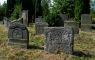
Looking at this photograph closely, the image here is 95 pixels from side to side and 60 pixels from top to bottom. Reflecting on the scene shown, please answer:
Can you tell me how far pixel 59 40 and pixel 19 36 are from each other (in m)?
1.91

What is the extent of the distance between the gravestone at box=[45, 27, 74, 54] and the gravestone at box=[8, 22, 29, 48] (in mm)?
1213

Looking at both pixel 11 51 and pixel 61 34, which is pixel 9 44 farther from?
pixel 61 34

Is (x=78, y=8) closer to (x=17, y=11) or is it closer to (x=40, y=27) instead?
(x=17, y=11)

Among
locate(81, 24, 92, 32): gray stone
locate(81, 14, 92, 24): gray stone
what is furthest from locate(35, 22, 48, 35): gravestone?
locate(81, 24, 92, 32): gray stone

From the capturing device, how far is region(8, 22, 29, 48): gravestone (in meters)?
11.3

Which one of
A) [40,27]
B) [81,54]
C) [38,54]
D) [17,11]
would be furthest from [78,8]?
[38,54]

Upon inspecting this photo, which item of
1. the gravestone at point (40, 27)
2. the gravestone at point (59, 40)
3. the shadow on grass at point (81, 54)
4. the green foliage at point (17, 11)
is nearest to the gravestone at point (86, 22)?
the gravestone at point (40, 27)

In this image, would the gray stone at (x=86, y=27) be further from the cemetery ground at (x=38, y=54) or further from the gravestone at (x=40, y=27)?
the cemetery ground at (x=38, y=54)

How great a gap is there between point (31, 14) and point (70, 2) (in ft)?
20.2

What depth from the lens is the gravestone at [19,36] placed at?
11.3 metres

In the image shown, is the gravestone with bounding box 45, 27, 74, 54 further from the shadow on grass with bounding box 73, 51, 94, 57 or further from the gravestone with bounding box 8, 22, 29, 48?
the gravestone with bounding box 8, 22, 29, 48

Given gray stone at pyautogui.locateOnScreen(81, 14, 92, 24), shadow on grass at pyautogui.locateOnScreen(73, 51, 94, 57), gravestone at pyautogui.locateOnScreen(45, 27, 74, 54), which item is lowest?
shadow on grass at pyautogui.locateOnScreen(73, 51, 94, 57)

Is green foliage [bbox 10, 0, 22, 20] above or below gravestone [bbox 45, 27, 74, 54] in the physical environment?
above

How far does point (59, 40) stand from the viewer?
1037 centimetres
